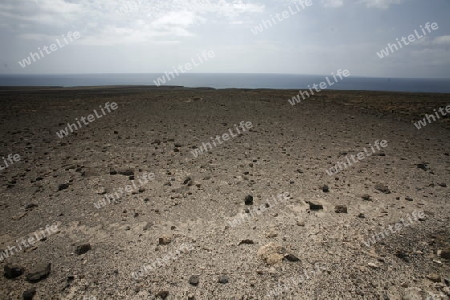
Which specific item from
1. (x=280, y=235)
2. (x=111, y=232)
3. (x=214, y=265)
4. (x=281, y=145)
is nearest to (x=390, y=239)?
(x=280, y=235)

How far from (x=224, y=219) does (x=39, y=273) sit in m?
3.19

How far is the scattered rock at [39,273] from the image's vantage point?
12.4 ft

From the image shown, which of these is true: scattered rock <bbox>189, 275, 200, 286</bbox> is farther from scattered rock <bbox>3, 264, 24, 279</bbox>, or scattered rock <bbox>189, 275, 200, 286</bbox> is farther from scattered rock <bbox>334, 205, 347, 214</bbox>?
scattered rock <bbox>334, 205, 347, 214</bbox>

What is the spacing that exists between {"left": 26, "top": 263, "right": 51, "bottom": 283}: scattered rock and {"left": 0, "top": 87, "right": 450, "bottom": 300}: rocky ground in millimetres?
19

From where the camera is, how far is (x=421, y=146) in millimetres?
10836

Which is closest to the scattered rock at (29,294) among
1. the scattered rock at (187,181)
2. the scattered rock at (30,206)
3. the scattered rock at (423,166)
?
the scattered rock at (30,206)

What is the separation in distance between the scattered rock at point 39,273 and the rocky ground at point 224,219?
19 mm

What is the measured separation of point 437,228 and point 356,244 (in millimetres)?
1854

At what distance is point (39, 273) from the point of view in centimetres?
385

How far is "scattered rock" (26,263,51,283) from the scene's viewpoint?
3777mm

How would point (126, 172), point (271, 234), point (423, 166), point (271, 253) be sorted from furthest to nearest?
point (423, 166) → point (126, 172) → point (271, 234) → point (271, 253)

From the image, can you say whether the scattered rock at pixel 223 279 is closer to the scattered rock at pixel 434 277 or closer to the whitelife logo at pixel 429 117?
the scattered rock at pixel 434 277

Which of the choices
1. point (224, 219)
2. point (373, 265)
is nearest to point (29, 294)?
point (224, 219)

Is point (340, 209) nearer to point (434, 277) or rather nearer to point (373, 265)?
point (373, 265)
